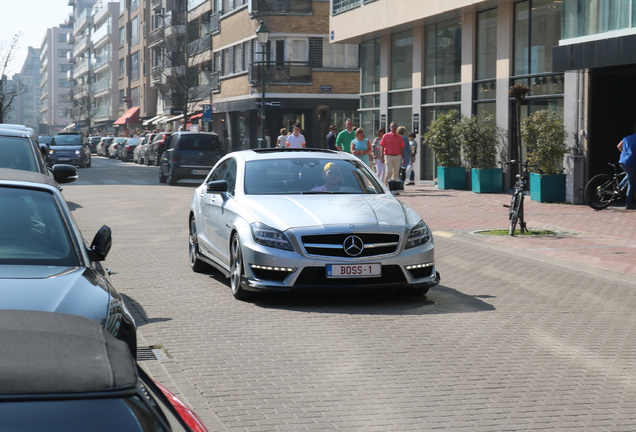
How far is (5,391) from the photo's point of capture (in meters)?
2.14

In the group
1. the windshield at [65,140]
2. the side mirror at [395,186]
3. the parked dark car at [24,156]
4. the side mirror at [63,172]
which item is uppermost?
the windshield at [65,140]

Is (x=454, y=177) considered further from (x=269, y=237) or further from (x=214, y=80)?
(x=214, y=80)

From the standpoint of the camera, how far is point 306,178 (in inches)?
409

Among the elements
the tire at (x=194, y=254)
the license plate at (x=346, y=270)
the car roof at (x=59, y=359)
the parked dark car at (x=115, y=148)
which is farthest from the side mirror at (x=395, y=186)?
the parked dark car at (x=115, y=148)

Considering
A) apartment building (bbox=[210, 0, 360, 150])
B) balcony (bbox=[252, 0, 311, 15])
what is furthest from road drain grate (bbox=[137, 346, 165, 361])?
balcony (bbox=[252, 0, 311, 15])

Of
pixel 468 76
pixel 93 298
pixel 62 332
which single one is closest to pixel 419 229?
pixel 93 298

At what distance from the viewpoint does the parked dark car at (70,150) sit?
4562cm

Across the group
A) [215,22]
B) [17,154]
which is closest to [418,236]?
[17,154]

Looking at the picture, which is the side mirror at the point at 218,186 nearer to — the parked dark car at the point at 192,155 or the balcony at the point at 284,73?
the parked dark car at the point at 192,155

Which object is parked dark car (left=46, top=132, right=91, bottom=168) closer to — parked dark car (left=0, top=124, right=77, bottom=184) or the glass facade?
the glass facade

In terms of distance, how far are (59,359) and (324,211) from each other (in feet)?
23.3

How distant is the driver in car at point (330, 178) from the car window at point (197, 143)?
67.7 feet

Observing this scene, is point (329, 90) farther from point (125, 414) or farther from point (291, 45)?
point (125, 414)

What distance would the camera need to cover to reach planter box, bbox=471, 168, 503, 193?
2628cm
